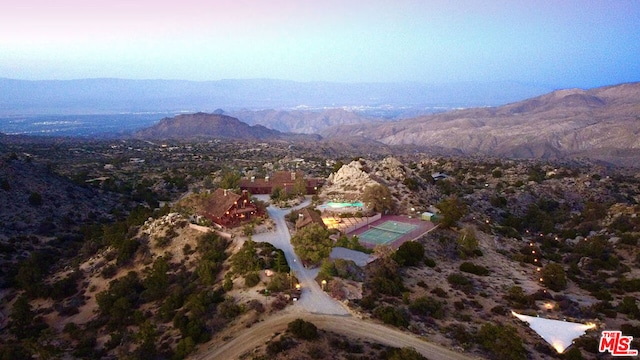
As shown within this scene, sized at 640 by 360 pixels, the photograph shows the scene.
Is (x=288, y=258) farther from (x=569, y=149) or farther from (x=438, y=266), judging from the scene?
(x=569, y=149)

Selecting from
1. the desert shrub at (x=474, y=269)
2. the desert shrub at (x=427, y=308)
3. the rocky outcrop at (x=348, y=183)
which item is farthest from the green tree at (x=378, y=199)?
Result: the desert shrub at (x=427, y=308)

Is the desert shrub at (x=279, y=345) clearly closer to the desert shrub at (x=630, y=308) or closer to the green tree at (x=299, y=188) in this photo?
the desert shrub at (x=630, y=308)

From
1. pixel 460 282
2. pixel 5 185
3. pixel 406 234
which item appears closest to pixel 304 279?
pixel 460 282

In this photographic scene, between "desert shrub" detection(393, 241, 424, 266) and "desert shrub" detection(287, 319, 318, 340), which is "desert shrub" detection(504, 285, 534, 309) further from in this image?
"desert shrub" detection(287, 319, 318, 340)

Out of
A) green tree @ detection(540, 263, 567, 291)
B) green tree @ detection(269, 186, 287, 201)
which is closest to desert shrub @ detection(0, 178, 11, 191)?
green tree @ detection(269, 186, 287, 201)

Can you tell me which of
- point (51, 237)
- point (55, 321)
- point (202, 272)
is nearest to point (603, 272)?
point (202, 272)

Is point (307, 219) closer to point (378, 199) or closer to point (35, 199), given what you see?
point (378, 199)
